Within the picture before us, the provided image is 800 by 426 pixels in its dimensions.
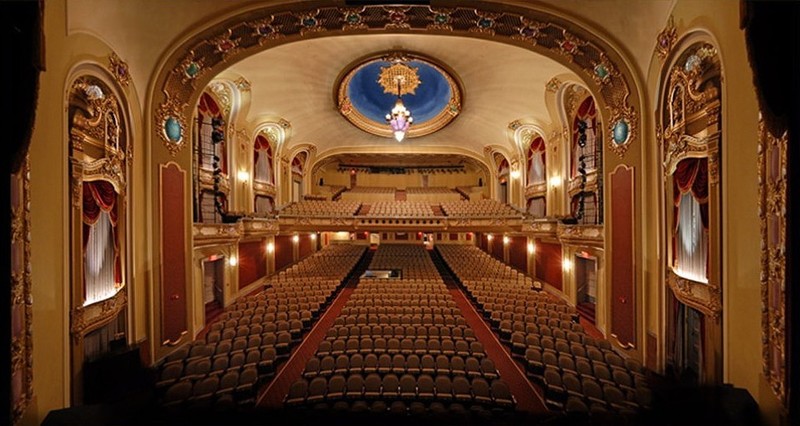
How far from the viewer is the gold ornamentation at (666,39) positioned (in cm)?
497

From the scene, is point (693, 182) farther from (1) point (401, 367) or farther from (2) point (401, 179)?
(2) point (401, 179)

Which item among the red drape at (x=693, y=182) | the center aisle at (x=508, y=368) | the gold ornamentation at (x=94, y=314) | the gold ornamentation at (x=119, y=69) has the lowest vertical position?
the center aisle at (x=508, y=368)

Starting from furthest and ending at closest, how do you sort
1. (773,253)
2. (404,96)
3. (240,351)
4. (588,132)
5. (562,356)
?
(404,96), (588,132), (240,351), (562,356), (773,253)

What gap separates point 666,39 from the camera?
5129 mm

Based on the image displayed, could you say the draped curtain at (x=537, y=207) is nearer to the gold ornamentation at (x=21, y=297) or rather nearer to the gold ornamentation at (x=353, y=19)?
the gold ornamentation at (x=353, y=19)

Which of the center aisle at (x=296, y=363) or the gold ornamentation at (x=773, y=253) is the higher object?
the gold ornamentation at (x=773, y=253)

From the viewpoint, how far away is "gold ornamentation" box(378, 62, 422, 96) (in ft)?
38.5

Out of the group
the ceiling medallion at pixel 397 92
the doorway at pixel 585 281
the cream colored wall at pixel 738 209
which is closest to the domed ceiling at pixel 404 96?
the ceiling medallion at pixel 397 92

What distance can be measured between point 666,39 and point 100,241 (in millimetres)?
9514

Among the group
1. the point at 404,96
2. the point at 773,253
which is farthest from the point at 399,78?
the point at 773,253

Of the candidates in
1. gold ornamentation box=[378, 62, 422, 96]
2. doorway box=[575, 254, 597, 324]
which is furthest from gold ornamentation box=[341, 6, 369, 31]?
doorway box=[575, 254, 597, 324]

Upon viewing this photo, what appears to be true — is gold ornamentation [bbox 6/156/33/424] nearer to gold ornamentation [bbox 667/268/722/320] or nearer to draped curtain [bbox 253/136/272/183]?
gold ornamentation [bbox 667/268/722/320]

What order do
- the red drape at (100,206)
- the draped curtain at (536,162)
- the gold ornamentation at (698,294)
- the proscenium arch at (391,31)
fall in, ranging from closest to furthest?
the gold ornamentation at (698,294) < the red drape at (100,206) < the proscenium arch at (391,31) < the draped curtain at (536,162)

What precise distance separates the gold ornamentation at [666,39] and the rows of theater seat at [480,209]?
784 centimetres
